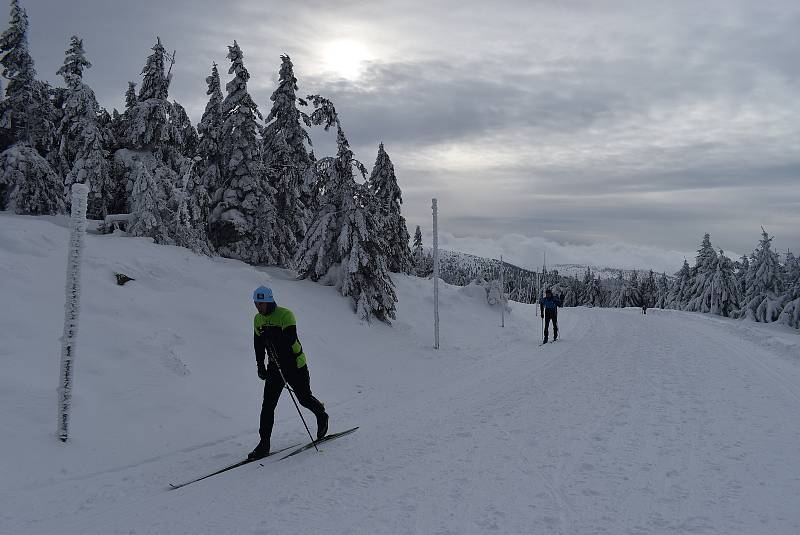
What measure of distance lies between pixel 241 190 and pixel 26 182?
9713 mm

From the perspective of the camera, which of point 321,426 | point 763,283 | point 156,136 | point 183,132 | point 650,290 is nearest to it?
point 321,426

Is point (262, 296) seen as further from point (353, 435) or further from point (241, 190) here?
point (241, 190)

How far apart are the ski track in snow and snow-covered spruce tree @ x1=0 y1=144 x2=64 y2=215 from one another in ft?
73.0

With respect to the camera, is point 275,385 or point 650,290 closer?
point 275,385

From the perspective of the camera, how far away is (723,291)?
53.1m

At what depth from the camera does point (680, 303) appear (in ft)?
220

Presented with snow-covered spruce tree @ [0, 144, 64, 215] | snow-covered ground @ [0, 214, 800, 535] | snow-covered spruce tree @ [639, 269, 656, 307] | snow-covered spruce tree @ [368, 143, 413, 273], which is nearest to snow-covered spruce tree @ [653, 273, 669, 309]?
snow-covered spruce tree @ [639, 269, 656, 307]

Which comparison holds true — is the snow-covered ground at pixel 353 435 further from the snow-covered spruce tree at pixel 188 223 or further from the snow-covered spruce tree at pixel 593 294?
the snow-covered spruce tree at pixel 593 294

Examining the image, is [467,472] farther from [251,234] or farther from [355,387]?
[251,234]

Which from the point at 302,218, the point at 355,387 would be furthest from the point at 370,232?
the point at 302,218

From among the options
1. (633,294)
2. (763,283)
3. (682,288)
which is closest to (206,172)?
(763,283)

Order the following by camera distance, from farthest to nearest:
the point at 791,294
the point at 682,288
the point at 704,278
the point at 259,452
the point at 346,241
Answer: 1. the point at 682,288
2. the point at 704,278
3. the point at 791,294
4. the point at 346,241
5. the point at 259,452

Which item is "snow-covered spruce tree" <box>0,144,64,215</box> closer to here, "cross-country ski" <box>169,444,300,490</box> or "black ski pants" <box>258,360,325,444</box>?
"black ski pants" <box>258,360,325,444</box>

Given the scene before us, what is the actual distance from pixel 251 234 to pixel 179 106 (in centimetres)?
685
